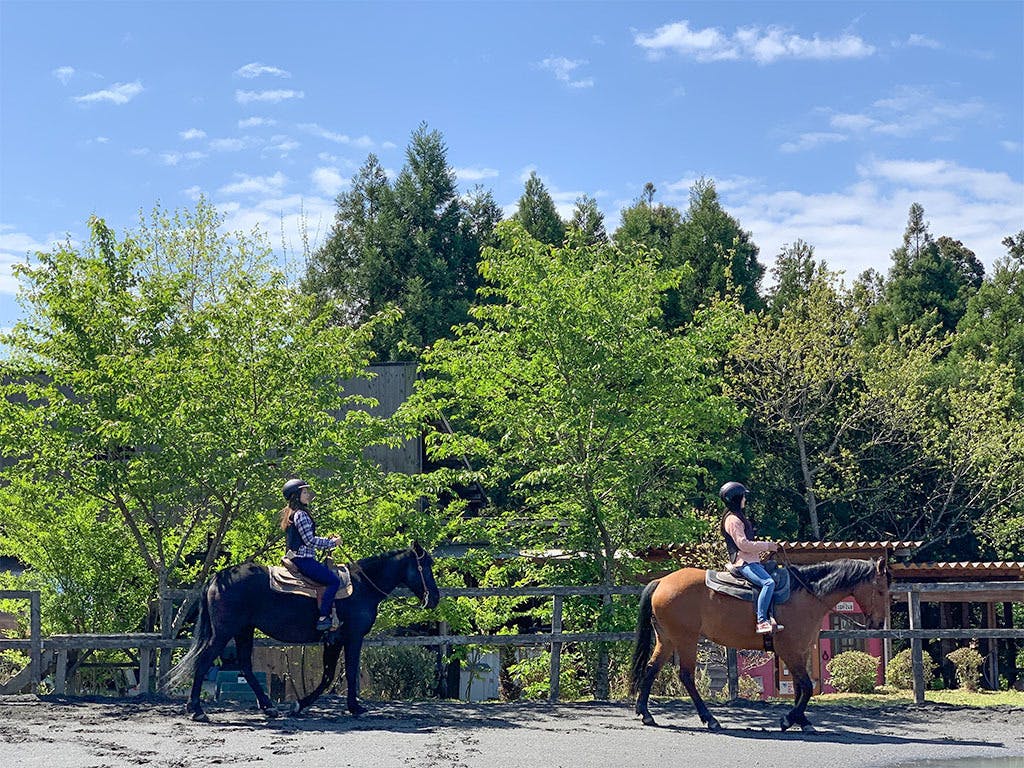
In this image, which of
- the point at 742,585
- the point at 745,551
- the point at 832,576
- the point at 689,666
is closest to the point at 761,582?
the point at 742,585

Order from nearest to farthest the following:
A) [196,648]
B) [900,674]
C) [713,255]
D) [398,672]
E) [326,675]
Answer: [196,648]
[326,675]
[398,672]
[900,674]
[713,255]

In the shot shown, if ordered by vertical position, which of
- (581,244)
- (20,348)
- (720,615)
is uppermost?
(581,244)

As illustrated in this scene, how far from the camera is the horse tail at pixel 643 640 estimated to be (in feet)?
38.4

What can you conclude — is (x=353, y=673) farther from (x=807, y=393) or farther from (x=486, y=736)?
(x=807, y=393)

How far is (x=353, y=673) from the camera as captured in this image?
38.7ft

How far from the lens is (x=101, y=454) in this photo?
567 inches

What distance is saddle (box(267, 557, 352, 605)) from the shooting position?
11477 millimetres

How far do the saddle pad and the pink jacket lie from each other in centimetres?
20

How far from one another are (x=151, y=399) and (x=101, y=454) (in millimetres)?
1284

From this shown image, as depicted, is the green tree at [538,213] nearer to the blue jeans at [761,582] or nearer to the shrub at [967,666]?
the shrub at [967,666]

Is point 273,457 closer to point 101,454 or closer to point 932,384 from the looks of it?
point 101,454

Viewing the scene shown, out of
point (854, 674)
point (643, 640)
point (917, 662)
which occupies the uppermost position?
point (643, 640)

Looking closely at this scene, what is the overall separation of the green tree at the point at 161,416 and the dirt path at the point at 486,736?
2.63m

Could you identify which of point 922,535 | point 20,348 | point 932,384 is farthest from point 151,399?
point 932,384
